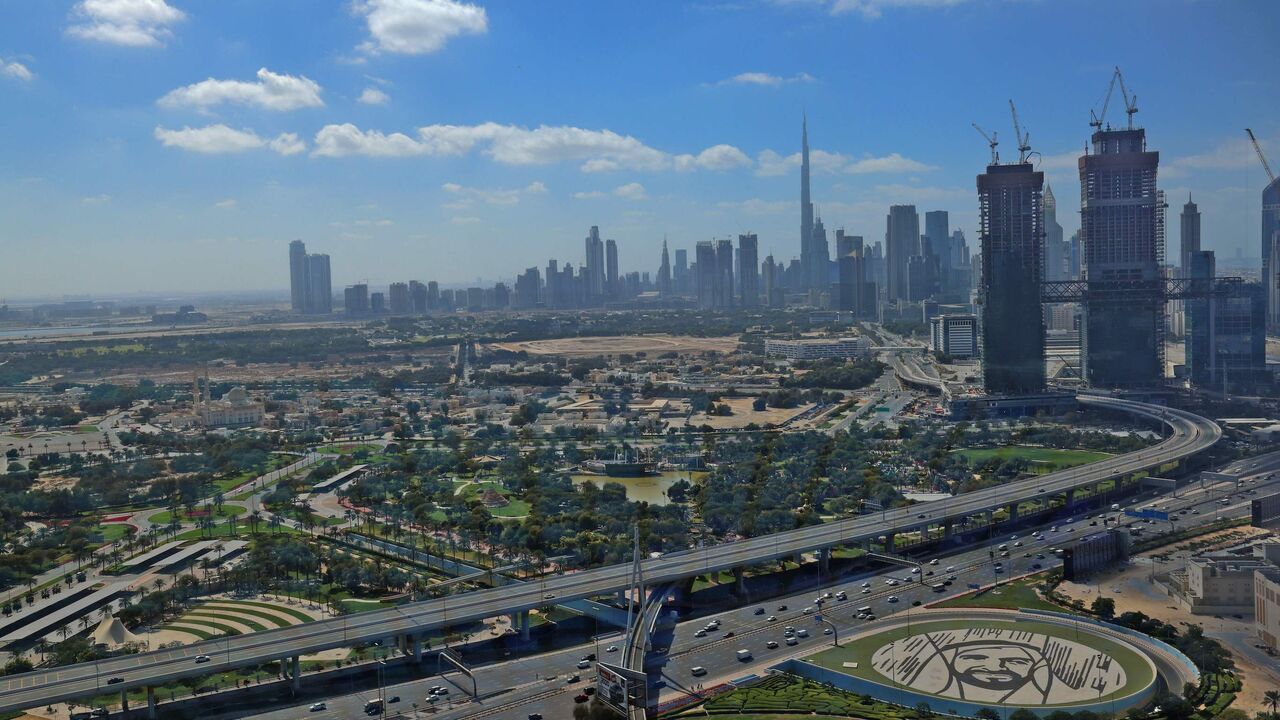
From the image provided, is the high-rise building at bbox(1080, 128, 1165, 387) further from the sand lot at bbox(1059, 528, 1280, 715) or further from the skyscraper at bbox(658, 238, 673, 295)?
the skyscraper at bbox(658, 238, 673, 295)

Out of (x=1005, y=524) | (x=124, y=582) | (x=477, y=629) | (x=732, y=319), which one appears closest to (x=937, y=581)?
(x=1005, y=524)

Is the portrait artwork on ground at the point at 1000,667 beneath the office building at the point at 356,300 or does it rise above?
Result: beneath

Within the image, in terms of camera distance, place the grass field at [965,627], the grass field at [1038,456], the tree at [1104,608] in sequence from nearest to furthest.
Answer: the grass field at [965,627] < the tree at [1104,608] < the grass field at [1038,456]

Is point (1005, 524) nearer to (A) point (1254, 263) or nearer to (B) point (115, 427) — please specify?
(A) point (1254, 263)

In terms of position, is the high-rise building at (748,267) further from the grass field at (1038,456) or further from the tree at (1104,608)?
the tree at (1104,608)

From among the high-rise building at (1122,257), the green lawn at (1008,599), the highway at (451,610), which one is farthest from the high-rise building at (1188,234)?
the green lawn at (1008,599)
